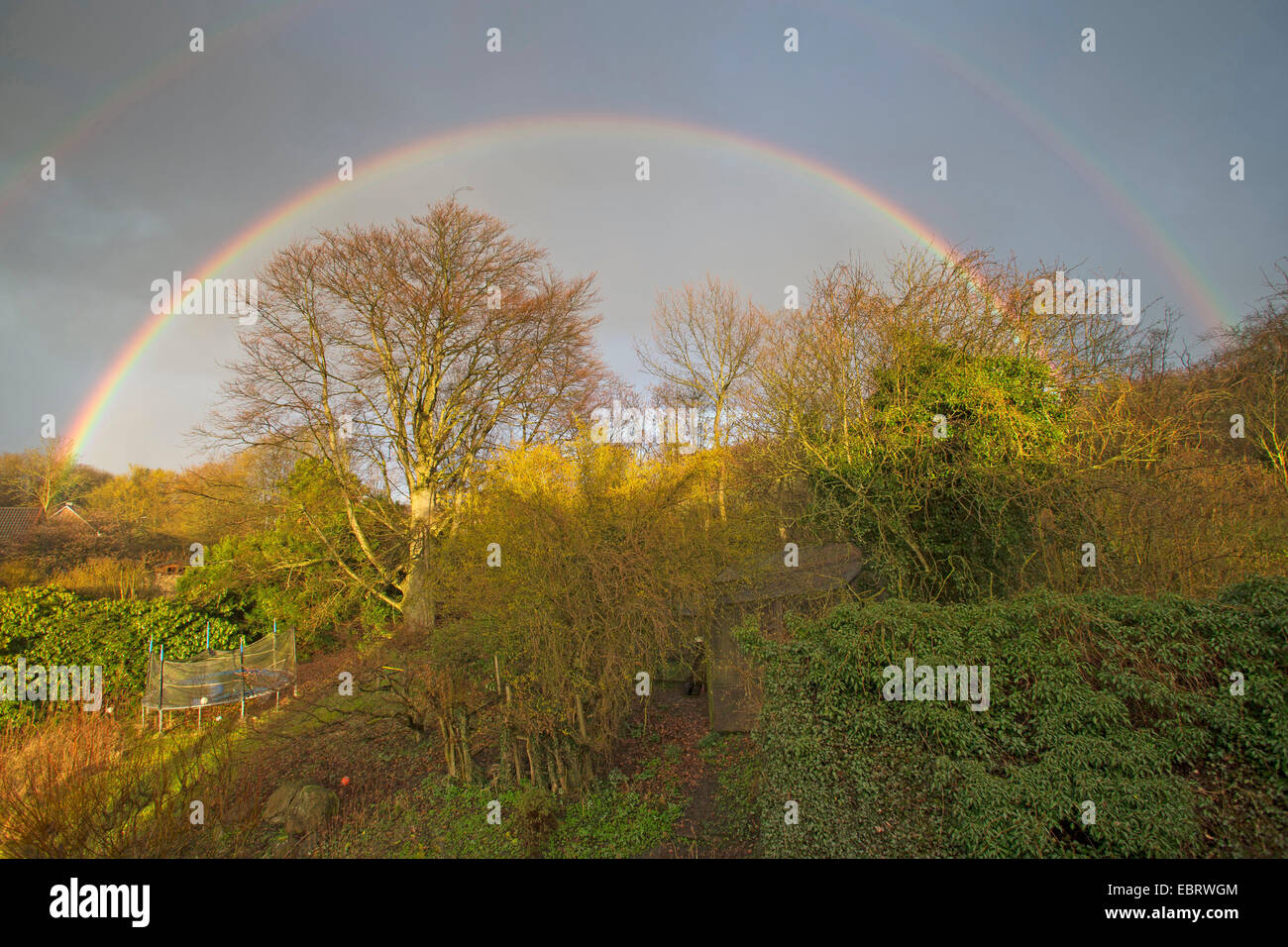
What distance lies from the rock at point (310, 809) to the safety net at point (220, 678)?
6037 mm

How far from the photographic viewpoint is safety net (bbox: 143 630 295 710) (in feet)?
47.4

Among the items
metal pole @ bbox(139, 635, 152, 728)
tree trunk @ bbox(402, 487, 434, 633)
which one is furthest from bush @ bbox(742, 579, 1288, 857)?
metal pole @ bbox(139, 635, 152, 728)

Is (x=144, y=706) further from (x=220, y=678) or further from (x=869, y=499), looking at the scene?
(x=869, y=499)

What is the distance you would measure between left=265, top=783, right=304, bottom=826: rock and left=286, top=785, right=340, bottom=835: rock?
0.08m

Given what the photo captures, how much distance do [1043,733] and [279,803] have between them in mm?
10089

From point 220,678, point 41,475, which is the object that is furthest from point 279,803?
point 41,475

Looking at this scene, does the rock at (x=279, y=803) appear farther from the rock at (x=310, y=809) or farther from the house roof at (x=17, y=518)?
the house roof at (x=17, y=518)

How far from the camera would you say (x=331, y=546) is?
60.9 ft

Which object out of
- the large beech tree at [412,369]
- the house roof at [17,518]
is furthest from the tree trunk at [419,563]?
the house roof at [17,518]

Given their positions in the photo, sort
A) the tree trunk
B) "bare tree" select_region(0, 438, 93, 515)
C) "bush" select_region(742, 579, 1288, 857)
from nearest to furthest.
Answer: "bush" select_region(742, 579, 1288, 857)
the tree trunk
"bare tree" select_region(0, 438, 93, 515)

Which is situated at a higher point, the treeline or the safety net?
the treeline

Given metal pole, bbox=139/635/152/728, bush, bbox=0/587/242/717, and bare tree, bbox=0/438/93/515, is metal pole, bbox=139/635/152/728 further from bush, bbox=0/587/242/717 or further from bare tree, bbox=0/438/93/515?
bare tree, bbox=0/438/93/515
